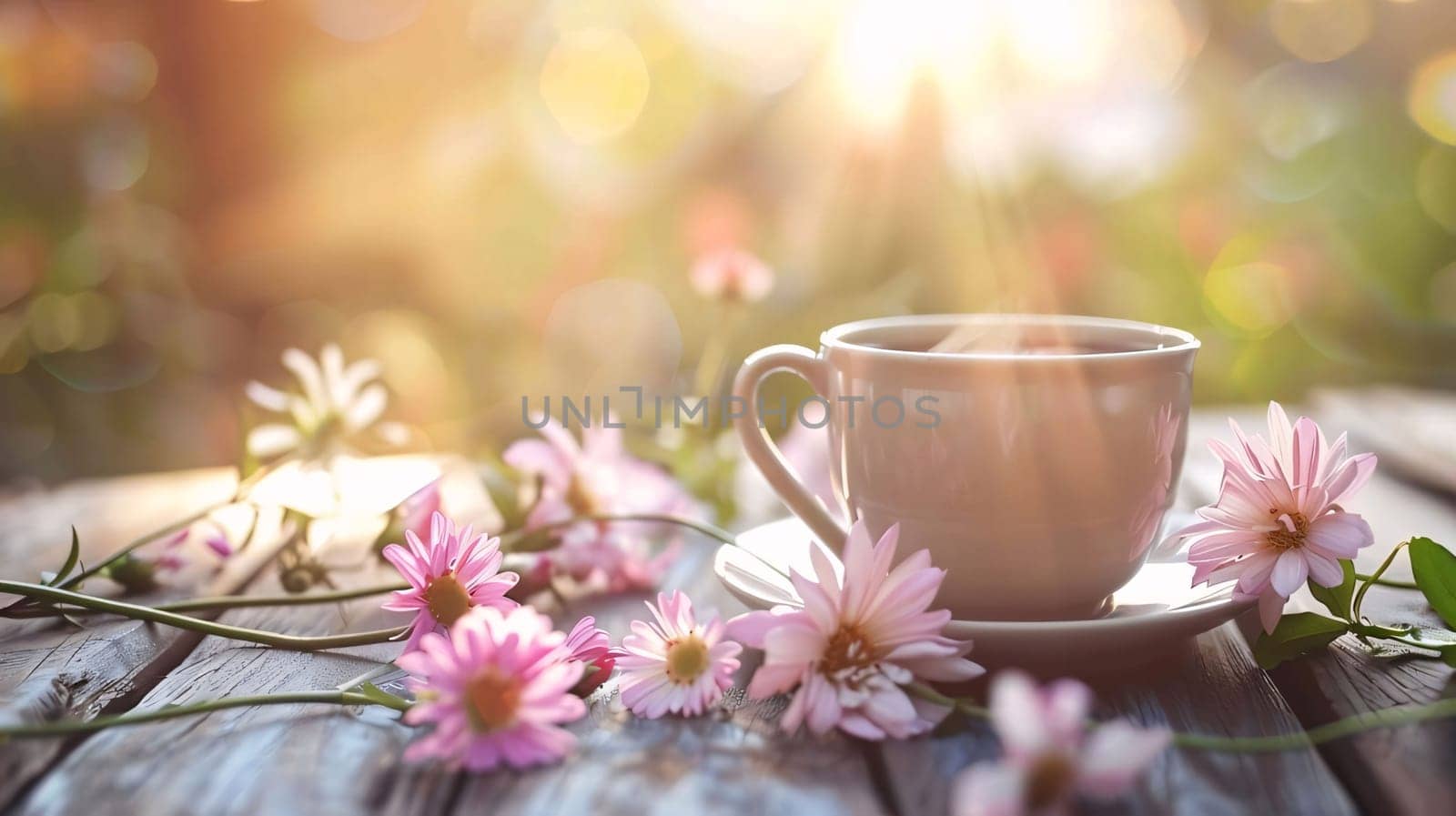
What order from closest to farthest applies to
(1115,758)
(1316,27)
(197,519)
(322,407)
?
1. (1115,758)
2. (197,519)
3. (322,407)
4. (1316,27)

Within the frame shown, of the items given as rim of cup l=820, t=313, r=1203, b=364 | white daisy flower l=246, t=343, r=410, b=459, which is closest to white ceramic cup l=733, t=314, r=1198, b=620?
rim of cup l=820, t=313, r=1203, b=364

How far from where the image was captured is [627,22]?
258 cm

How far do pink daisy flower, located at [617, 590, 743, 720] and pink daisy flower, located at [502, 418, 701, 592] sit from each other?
250 millimetres

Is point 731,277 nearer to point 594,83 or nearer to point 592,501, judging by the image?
point 592,501

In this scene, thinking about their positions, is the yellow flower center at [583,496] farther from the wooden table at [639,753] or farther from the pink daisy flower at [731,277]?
the pink daisy flower at [731,277]

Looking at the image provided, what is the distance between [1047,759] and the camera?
0.42 metres

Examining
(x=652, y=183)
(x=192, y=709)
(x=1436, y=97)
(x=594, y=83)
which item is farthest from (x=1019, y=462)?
(x=1436, y=97)

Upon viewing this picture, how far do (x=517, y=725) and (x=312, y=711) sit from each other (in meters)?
0.15

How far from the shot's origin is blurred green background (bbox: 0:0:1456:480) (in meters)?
2.20

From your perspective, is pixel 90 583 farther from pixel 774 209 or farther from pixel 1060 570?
pixel 774 209

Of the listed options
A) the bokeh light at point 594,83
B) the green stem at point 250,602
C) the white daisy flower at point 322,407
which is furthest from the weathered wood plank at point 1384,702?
the bokeh light at point 594,83

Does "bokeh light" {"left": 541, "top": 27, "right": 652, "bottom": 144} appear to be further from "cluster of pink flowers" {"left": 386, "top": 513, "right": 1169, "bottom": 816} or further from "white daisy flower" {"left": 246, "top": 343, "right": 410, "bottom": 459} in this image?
"cluster of pink flowers" {"left": 386, "top": 513, "right": 1169, "bottom": 816}

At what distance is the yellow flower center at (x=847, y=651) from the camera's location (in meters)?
0.58

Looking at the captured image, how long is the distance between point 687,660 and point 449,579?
0.16 meters
